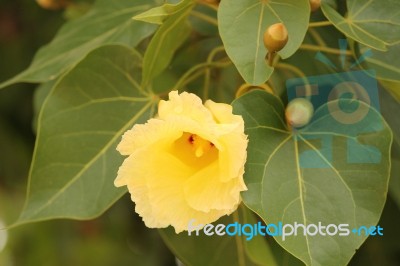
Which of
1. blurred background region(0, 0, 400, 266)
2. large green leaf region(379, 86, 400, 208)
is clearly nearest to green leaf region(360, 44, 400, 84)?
large green leaf region(379, 86, 400, 208)

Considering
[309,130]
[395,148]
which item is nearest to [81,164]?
[309,130]

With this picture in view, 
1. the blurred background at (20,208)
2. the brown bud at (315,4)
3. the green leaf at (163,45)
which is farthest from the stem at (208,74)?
the blurred background at (20,208)

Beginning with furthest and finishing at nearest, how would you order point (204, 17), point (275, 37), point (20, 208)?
point (20, 208) → point (204, 17) → point (275, 37)

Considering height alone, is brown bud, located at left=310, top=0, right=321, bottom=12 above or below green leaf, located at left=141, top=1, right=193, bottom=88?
above

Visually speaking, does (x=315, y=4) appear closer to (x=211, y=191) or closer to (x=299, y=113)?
(x=299, y=113)

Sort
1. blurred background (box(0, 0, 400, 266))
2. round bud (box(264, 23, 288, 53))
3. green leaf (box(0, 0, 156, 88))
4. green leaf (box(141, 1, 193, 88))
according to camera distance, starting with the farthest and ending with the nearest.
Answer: blurred background (box(0, 0, 400, 266))
green leaf (box(0, 0, 156, 88))
green leaf (box(141, 1, 193, 88))
round bud (box(264, 23, 288, 53))

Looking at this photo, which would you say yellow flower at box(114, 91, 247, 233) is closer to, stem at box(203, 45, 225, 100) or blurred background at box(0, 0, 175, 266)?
stem at box(203, 45, 225, 100)

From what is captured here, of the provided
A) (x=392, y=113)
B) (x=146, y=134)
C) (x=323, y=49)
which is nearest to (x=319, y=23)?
(x=323, y=49)

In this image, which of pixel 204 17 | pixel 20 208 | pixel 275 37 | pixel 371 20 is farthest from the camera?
pixel 20 208
